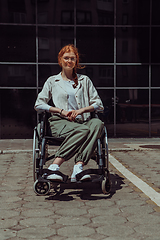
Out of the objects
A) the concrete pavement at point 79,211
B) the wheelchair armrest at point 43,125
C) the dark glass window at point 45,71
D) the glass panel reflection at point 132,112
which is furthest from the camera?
the glass panel reflection at point 132,112

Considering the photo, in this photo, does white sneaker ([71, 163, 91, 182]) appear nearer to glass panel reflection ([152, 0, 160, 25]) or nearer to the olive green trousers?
the olive green trousers

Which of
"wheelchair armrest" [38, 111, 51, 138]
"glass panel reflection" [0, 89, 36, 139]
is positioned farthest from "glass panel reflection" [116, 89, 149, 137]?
"wheelchair armrest" [38, 111, 51, 138]

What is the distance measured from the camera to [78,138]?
14.6 ft

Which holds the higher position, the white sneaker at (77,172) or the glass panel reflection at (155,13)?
the glass panel reflection at (155,13)

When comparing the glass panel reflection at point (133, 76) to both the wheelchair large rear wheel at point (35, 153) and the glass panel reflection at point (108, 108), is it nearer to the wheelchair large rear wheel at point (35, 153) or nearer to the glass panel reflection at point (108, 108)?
the glass panel reflection at point (108, 108)

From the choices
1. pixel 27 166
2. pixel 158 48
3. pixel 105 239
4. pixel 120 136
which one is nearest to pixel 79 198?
pixel 105 239

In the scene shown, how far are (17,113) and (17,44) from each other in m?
2.44

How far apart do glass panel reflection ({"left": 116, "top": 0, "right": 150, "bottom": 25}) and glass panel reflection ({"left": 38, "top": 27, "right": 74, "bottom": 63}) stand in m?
1.85

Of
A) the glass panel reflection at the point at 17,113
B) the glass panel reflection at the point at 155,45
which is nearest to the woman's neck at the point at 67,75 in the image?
the glass panel reflection at the point at 17,113

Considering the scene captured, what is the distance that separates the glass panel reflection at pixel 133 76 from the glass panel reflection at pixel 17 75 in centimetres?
310

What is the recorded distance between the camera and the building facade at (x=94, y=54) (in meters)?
13.0

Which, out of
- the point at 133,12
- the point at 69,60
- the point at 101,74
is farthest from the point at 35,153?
the point at 133,12

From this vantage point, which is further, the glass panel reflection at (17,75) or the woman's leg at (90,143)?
the glass panel reflection at (17,75)

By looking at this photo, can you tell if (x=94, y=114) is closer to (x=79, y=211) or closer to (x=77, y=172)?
(x=77, y=172)
